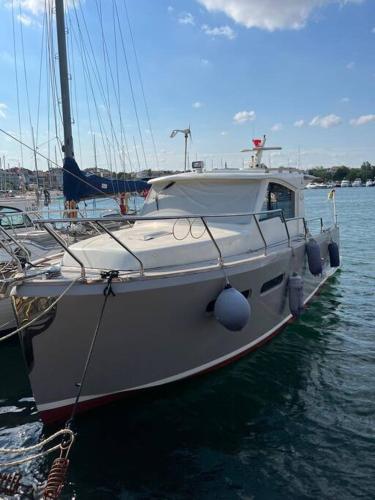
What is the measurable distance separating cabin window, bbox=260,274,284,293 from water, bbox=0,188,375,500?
3.47 ft

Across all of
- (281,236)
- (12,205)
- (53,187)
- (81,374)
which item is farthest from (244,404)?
(53,187)

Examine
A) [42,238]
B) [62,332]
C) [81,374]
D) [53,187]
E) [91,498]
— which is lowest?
[91,498]

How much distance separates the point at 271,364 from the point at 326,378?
797mm

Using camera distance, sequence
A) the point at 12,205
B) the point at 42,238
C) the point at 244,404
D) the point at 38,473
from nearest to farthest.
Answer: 1. the point at 38,473
2. the point at 244,404
3. the point at 42,238
4. the point at 12,205

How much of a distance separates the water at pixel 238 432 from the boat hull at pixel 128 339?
34 cm

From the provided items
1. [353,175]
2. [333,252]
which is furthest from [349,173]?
[333,252]

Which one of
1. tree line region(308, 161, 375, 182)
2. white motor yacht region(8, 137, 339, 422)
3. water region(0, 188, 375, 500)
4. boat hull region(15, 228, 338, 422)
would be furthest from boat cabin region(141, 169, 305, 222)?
tree line region(308, 161, 375, 182)

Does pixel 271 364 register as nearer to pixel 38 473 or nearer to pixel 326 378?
pixel 326 378

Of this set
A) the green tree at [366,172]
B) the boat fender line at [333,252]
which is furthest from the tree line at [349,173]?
the boat fender line at [333,252]

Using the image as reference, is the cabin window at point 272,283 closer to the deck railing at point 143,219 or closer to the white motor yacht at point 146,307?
the white motor yacht at point 146,307

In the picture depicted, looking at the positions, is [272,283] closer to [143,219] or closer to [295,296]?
[295,296]

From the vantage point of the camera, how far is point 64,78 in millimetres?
9797

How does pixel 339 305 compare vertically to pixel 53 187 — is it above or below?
below

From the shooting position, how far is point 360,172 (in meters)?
111
